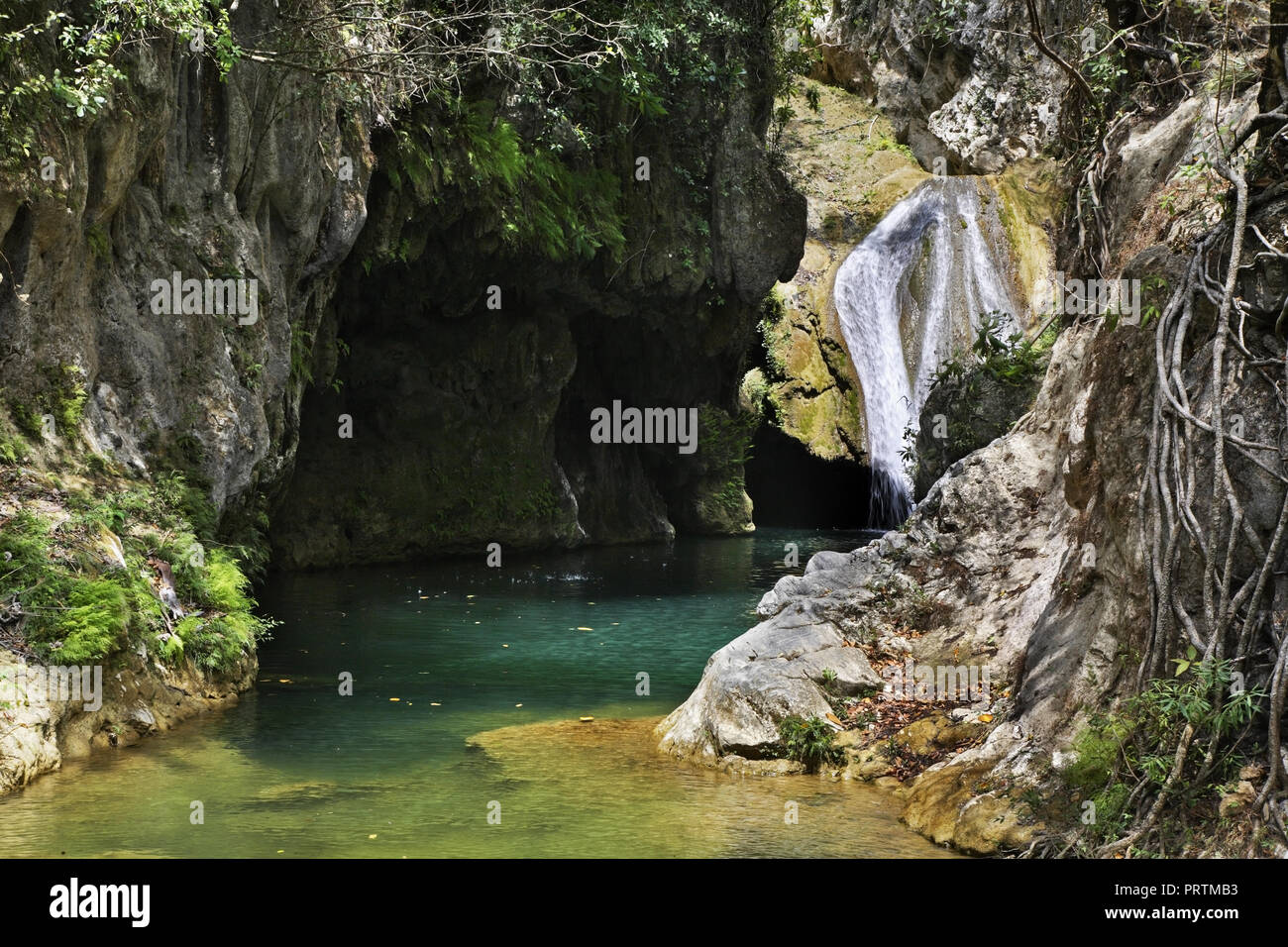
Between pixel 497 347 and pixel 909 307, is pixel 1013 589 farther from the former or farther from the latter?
pixel 909 307

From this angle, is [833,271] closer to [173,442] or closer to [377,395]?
[377,395]

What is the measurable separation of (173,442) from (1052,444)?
8.27m

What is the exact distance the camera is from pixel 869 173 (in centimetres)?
3766

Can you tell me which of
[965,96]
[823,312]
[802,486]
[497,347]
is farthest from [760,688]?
[965,96]

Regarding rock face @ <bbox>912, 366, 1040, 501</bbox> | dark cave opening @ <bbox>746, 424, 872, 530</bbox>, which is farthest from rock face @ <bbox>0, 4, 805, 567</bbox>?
rock face @ <bbox>912, 366, 1040, 501</bbox>

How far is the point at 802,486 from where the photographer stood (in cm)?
3512

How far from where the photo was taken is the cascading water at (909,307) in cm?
3050

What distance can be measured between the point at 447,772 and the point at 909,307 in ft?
80.8

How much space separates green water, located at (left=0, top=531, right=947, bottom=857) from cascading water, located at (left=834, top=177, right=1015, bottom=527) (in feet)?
49.5

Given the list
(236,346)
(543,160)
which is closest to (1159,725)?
(236,346)

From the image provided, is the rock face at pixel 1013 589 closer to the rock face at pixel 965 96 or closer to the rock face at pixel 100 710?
the rock face at pixel 100 710

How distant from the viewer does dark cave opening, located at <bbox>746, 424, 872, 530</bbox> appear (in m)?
32.7

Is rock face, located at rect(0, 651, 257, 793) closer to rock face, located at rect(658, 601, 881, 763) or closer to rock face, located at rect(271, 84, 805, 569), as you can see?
rock face, located at rect(658, 601, 881, 763)

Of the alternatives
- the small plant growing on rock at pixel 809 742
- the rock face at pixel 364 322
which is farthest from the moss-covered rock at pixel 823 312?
the small plant growing on rock at pixel 809 742
